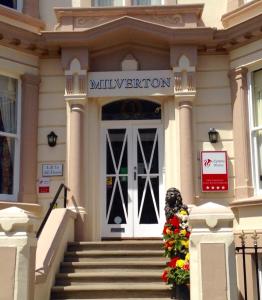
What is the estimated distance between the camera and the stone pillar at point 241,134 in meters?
9.09

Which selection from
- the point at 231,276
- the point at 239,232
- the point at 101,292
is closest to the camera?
the point at 231,276

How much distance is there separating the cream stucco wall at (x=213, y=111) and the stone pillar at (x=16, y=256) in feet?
13.5

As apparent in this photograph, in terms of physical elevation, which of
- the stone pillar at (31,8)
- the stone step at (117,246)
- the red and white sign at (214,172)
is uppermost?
the stone pillar at (31,8)

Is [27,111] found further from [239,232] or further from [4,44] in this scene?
[239,232]

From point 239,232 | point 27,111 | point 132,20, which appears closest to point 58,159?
point 27,111

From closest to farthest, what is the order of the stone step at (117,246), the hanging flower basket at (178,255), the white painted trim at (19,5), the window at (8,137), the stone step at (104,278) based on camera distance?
the hanging flower basket at (178,255)
the stone step at (104,278)
the stone step at (117,246)
the window at (8,137)
the white painted trim at (19,5)

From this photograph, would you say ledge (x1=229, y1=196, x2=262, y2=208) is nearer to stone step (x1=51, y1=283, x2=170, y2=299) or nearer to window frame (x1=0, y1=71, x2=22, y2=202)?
stone step (x1=51, y1=283, x2=170, y2=299)

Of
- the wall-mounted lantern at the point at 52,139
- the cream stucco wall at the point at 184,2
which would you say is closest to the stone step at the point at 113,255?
the wall-mounted lantern at the point at 52,139

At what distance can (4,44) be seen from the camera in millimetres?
9492

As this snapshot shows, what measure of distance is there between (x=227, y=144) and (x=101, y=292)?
3765 millimetres

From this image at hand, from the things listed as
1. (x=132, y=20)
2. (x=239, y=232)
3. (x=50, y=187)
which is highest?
(x=132, y=20)

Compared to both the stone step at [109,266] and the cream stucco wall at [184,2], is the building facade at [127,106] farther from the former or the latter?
the stone step at [109,266]

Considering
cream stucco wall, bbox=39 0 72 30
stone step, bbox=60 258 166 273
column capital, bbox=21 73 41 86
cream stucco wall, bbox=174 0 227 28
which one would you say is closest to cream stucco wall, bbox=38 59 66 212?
column capital, bbox=21 73 41 86

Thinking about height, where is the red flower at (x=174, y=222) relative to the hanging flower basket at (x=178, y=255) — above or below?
above
